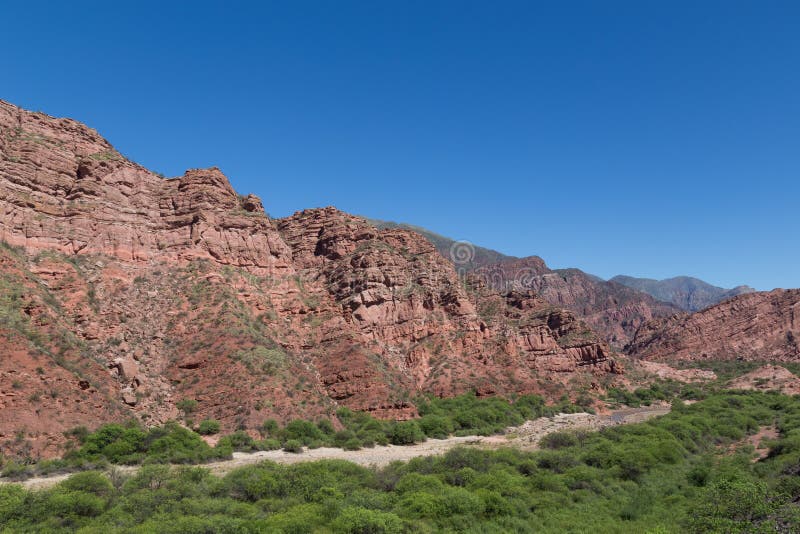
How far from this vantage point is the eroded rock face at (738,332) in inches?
4784

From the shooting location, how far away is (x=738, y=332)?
13038 centimetres

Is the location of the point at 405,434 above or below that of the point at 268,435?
below

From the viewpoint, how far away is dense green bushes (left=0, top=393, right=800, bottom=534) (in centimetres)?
1812

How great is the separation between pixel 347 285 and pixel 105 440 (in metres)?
42.4

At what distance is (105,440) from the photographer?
107 ft

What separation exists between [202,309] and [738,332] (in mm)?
139173

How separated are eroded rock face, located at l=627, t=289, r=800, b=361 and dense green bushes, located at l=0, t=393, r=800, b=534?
112710mm

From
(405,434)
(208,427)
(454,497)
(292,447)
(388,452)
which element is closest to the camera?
(454,497)

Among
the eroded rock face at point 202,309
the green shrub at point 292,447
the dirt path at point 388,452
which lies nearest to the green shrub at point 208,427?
the eroded rock face at point 202,309

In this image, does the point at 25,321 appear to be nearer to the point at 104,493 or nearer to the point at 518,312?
the point at 104,493

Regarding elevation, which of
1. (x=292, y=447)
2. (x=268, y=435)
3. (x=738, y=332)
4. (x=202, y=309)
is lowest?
(x=292, y=447)

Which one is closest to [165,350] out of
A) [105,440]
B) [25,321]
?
[25,321]

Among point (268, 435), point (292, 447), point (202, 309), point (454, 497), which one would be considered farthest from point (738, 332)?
point (454, 497)

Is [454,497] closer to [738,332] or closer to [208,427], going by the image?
[208,427]
